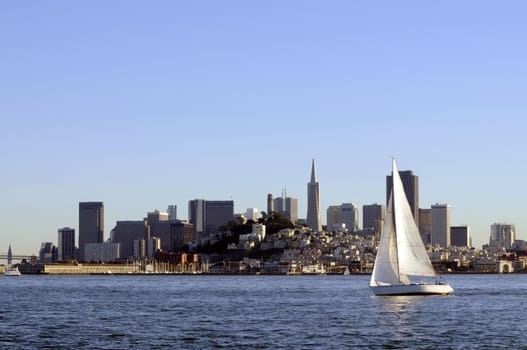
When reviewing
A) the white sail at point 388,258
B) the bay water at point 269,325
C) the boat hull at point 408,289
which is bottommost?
the bay water at point 269,325

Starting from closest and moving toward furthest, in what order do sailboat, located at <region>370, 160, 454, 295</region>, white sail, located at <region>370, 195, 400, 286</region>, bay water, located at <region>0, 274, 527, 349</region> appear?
1. bay water, located at <region>0, 274, 527, 349</region>
2. sailboat, located at <region>370, 160, 454, 295</region>
3. white sail, located at <region>370, 195, 400, 286</region>

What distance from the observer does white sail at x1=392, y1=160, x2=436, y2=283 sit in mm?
102750

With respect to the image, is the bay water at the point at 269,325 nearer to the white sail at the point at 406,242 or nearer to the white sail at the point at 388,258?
the white sail at the point at 388,258

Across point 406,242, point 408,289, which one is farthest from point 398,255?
point 408,289

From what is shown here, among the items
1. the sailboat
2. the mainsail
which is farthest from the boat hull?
the mainsail

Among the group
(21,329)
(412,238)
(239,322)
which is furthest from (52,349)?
(412,238)

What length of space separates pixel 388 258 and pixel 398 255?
1.15 metres

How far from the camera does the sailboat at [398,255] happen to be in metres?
103

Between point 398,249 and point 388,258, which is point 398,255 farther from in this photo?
point 388,258

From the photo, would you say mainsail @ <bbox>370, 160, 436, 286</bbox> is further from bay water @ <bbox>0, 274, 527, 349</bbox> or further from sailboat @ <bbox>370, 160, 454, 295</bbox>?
bay water @ <bbox>0, 274, 527, 349</bbox>

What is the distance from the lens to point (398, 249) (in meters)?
102

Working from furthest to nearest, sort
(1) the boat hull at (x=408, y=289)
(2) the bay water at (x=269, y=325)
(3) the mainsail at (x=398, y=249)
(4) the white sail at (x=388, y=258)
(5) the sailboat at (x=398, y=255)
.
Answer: (4) the white sail at (x=388, y=258)
(3) the mainsail at (x=398, y=249)
(5) the sailboat at (x=398, y=255)
(1) the boat hull at (x=408, y=289)
(2) the bay water at (x=269, y=325)

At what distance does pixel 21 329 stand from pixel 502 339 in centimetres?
2992

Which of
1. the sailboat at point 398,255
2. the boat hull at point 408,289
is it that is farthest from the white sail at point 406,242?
the boat hull at point 408,289
